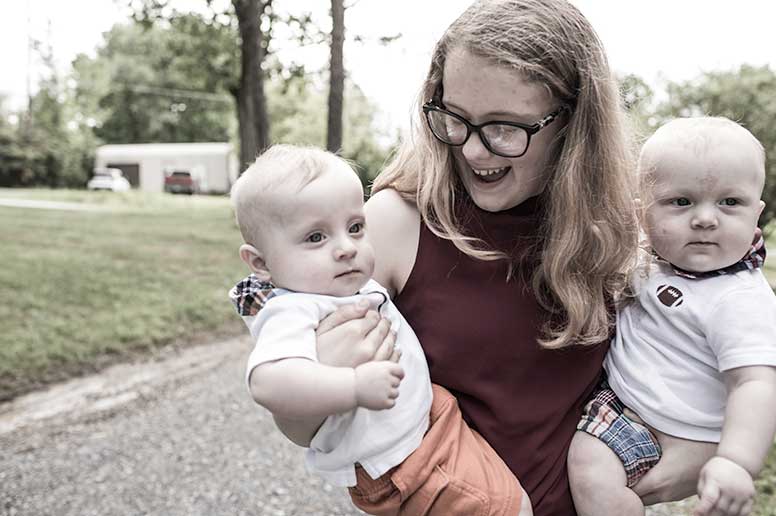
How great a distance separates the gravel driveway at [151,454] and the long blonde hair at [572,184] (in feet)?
8.60

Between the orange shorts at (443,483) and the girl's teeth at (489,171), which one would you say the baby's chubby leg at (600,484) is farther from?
the girl's teeth at (489,171)

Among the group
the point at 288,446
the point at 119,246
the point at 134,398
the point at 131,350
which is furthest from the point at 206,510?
the point at 119,246

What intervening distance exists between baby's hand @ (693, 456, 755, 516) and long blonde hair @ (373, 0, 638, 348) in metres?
0.39

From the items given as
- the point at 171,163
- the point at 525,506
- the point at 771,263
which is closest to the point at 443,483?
the point at 525,506

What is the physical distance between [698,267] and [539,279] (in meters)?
0.34

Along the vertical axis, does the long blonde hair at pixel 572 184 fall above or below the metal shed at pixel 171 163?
above

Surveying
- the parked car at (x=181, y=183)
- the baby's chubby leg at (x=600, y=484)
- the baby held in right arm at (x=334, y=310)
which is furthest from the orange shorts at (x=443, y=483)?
the parked car at (x=181, y=183)

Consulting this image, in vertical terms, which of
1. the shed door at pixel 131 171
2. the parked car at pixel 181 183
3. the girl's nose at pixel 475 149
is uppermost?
the girl's nose at pixel 475 149

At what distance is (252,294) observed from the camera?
1.41 metres

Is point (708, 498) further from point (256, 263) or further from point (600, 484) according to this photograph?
point (256, 263)

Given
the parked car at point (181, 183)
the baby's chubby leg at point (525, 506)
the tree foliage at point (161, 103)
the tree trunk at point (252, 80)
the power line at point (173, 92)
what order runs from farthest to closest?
1. the power line at point (173, 92)
2. the parked car at point (181, 183)
3. the tree foliage at point (161, 103)
4. the tree trunk at point (252, 80)
5. the baby's chubby leg at point (525, 506)

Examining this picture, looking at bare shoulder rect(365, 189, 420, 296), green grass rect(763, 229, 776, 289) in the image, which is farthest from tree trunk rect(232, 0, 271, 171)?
green grass rect(763, 229, 776, 289)

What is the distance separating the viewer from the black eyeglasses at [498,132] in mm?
1456

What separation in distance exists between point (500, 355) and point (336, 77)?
4221 mm
